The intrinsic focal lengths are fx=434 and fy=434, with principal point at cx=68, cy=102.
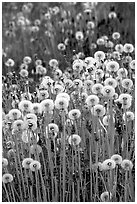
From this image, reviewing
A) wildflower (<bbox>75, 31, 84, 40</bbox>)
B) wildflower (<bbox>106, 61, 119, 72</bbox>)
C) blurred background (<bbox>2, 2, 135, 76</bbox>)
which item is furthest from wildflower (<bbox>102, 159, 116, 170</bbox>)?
wildflower (<bbox>75, 31, 84, 40</bbox>)

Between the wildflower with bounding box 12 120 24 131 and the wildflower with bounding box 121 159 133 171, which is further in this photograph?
the wildflower with bounding box 12 120 24 131

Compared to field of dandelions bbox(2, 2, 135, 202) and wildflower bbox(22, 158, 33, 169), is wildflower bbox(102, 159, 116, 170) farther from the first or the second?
wildflower bbox(22, 158, 33, 169)

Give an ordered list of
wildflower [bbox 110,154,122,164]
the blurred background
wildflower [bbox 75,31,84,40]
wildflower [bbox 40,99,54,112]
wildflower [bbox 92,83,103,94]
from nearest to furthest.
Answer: wildflower [bbox 110,154,122,164]
wildflower [bbox 40,99,54,112]
wildflower [bbox 92,83,103,94]
wildflower [bbox 75,31,84,40]
the blurred background

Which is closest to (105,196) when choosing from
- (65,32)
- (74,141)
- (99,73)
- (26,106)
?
(74,141)

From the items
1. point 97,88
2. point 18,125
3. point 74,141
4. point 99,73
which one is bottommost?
point 74,141

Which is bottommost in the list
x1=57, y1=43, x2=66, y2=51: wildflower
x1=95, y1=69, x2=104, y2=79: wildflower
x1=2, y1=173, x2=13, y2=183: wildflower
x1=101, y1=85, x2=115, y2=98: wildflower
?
x1=2, y1=173, x2=13, y2=183: wildflower

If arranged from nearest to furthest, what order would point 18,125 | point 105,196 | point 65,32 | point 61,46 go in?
point 105,196, point 18,125, point 61,46, point 65,32

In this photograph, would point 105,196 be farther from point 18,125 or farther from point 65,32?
point 65,32

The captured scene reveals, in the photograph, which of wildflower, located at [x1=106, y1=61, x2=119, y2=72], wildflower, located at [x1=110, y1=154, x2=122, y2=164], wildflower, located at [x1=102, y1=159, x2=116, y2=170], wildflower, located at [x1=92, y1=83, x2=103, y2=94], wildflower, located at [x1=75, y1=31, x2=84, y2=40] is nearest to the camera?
wildflower, located at [x1=102, y1=159, x2=116, y2=170]

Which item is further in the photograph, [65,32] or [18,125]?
[65,32]

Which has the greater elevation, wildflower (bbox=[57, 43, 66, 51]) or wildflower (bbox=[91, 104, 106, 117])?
wildflower (bbox=[57, 43, 66, 51])

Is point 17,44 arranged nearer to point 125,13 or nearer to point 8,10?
point 125,13

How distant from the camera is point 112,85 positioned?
9.64 ft

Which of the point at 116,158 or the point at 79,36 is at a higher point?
the point at 79,36
